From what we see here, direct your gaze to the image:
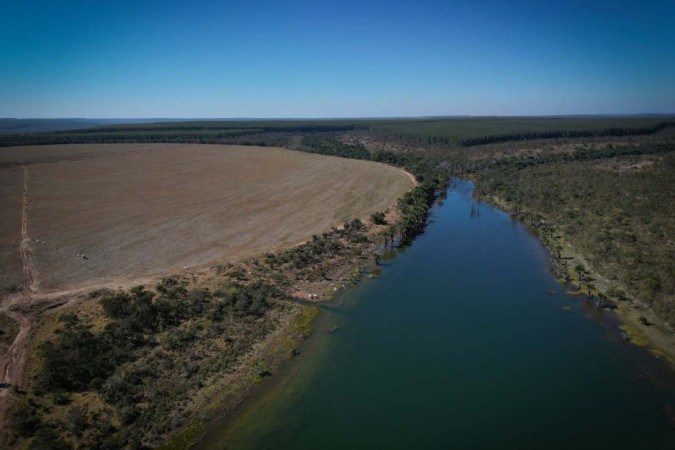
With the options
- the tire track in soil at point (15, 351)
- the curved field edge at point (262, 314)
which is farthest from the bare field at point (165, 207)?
the curved field edge at point (262, 314)

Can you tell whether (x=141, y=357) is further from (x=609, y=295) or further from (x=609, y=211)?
(x=609, y=211)

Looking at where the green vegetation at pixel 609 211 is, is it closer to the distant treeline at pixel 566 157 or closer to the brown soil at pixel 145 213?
the distant treeline at pixel 566 157

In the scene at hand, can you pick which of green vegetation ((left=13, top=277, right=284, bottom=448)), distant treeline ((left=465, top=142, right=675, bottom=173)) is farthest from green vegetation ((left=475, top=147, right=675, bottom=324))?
green vegetation ((left=13, top=277, right=284, bottom=448))

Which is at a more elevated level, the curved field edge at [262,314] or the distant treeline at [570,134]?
the distant treeline at [570,134]

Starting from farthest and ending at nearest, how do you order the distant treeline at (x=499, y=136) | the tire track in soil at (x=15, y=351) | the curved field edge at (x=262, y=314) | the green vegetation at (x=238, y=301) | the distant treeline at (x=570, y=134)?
the distant treeline at (x=570, y=134)
the distant treeline at (x=499, y=136)
the tire track in soil at (x=15, y=351)
the green vegetation at (x=238, y=301)
the curved field edge at (x=262, y=314)

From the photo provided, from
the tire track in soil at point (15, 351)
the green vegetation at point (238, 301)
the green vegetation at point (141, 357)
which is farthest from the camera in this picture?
the tire track in soil at point (15, 351)

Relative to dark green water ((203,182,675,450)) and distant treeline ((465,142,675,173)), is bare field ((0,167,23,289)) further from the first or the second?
distant treeline ((465,142,675,173))
